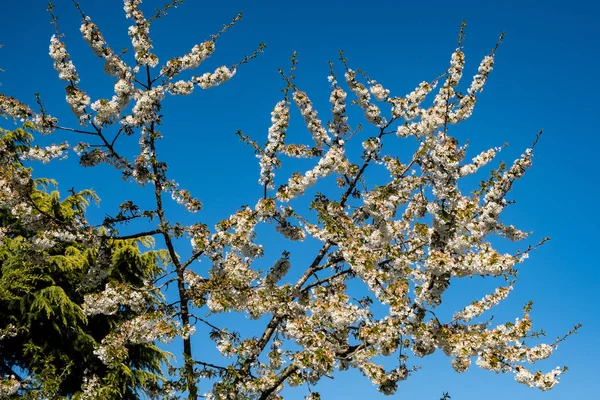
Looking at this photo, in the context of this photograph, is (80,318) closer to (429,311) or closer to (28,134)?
(28,134)

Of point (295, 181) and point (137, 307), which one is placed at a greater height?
point (295, 181)

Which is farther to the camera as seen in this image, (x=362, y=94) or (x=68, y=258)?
(x=68, y=258)

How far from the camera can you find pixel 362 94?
812 centimetres

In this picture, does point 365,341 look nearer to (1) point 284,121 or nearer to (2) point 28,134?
(1) point 284,121

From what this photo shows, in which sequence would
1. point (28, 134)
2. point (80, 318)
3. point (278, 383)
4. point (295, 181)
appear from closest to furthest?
point (278, 383) → point (295, 181) → point (80, 318) → point (28, 134)

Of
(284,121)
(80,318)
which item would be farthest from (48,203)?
(284,121)

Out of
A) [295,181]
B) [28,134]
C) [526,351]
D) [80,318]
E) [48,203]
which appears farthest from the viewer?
[28,134]

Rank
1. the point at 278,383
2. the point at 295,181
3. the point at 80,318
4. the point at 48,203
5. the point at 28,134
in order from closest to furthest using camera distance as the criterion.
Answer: the point at 278,383 < the point at 295,181 < the point at 80,318 < the point at 48,203 < the point at 28,134

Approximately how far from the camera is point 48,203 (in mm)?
12805

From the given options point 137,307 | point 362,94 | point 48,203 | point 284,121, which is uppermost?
point 48,203

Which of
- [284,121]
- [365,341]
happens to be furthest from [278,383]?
[284,121]

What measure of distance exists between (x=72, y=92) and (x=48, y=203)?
21.4 ft

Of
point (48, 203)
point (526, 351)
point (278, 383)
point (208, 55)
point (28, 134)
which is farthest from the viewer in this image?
point (28, 134)

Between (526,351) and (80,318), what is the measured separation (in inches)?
344
